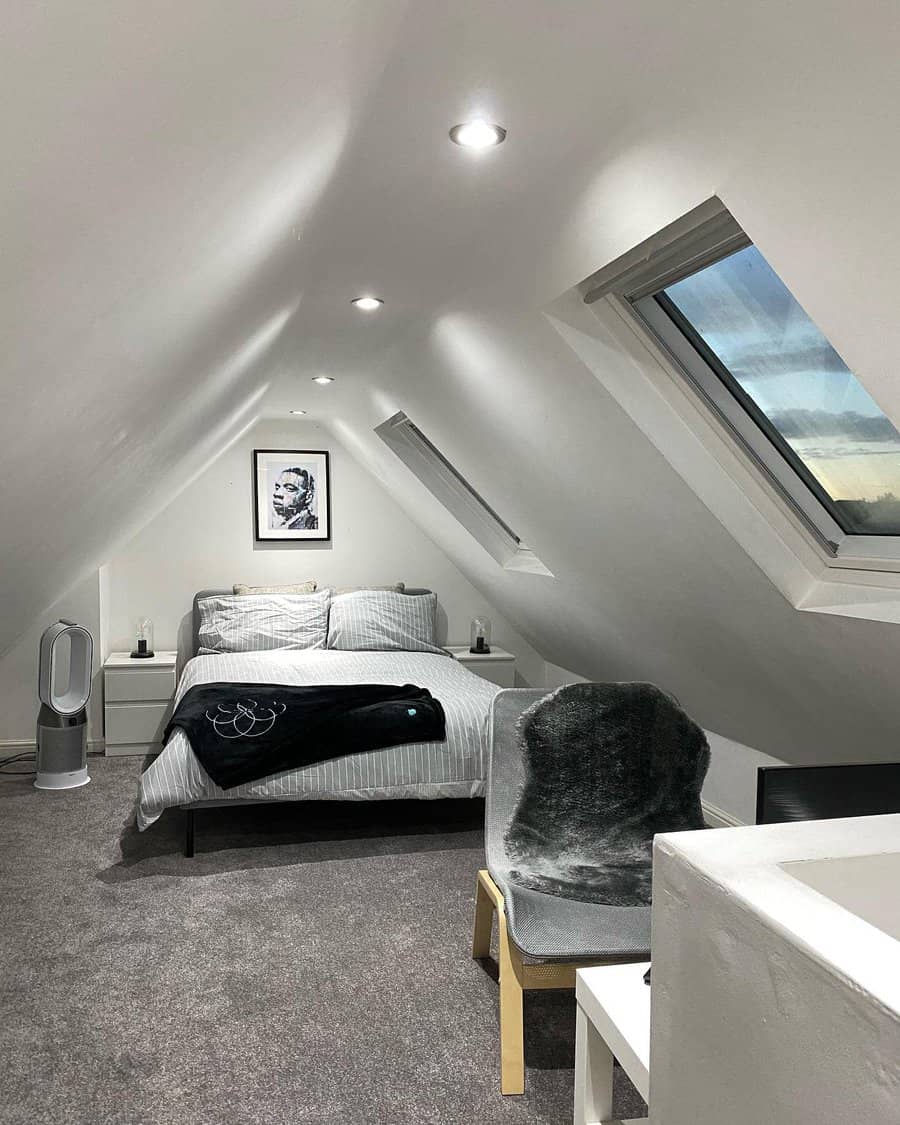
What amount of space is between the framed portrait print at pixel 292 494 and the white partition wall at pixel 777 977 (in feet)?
16.9

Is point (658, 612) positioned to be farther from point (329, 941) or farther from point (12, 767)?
point (12, 767)

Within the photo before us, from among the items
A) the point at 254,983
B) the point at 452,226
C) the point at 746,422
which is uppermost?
the point at 452,226

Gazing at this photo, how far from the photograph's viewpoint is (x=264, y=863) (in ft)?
12.1

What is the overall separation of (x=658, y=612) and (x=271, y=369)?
1993 millimetres

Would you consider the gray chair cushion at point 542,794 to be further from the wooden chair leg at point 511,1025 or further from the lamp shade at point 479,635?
the lamp shade at point 479,635

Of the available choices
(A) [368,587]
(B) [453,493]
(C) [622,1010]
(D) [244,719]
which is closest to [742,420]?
(C) [622,1010]

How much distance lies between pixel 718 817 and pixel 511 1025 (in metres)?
2.13

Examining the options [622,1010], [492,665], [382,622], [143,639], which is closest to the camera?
[622,1010]

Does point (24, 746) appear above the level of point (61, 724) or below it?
below

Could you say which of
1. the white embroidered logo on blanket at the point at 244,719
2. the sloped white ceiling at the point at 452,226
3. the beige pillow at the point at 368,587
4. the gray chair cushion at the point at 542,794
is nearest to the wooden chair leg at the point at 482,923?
the gray chair cushion at the point at 542,794

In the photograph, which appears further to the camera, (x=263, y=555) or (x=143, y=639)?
(x=263, y=555)

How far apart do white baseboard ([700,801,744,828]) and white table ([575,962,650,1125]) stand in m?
2.21

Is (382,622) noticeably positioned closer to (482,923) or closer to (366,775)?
(366,775)

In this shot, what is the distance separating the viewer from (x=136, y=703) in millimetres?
5195
